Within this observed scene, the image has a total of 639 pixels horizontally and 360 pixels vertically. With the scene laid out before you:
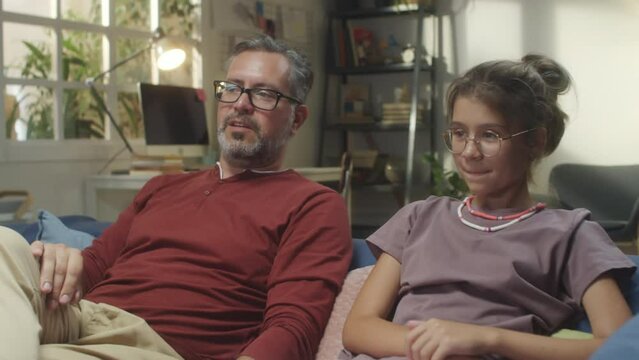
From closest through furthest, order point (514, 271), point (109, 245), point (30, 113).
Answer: point (514, 271)
point (109, 245)
point (30, 113)

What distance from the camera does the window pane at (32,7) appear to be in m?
3.71

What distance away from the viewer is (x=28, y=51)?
3799 millimetres

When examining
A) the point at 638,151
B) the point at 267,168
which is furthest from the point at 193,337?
the point at 638,151

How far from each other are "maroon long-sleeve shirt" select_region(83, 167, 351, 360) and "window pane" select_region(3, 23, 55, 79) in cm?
221

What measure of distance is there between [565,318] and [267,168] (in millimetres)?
815

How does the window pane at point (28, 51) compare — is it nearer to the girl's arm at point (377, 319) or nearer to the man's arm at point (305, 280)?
the man's arm at point (305, 280)

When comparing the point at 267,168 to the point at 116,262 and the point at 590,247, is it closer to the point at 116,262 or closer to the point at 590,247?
the point at 116,262

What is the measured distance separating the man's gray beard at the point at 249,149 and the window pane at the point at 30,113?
214 cm

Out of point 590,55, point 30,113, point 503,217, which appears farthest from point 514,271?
point 590,55

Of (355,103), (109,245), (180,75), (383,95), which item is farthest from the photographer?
(383,95)

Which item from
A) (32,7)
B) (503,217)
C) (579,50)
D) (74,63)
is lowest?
(503,217)

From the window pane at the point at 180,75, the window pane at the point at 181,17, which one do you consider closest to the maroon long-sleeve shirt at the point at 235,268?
the window pane at the point at 180,75

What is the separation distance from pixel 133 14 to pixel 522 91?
3395 mm

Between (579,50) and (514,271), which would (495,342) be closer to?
(514,271)
